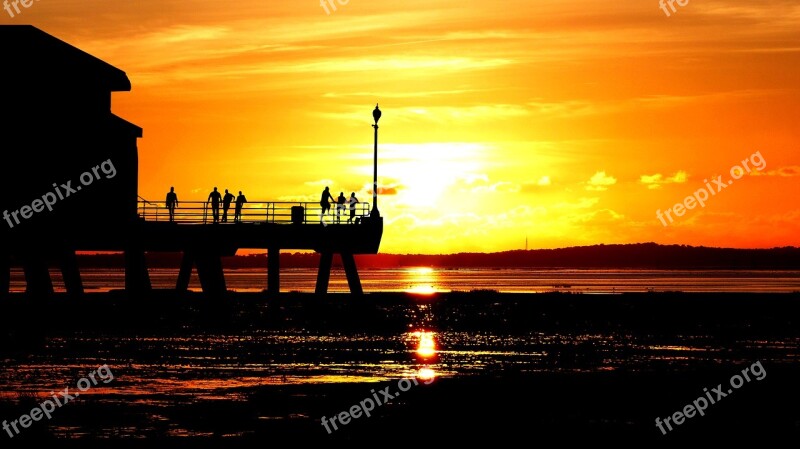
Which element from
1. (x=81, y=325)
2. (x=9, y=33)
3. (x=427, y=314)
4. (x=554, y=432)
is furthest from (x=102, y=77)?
(x=554, y=432)

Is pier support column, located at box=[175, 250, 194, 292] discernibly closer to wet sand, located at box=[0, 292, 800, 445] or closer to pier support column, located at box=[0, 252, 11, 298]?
wet sand, located at box=[0, 292, 800, 445]

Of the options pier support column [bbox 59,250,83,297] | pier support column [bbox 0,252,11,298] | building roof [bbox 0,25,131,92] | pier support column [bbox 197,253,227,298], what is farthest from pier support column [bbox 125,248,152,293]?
building roof [bbox 0,25,131,92]

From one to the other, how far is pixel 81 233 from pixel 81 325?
4653 millimetres

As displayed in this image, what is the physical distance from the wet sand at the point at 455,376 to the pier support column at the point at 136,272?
75cm

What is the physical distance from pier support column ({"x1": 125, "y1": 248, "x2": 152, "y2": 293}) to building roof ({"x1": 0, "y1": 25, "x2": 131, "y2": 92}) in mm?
8588

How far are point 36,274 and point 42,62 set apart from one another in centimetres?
1157

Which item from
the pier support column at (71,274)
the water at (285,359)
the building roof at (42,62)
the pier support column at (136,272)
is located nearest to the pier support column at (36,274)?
the pier support column at (71,274)

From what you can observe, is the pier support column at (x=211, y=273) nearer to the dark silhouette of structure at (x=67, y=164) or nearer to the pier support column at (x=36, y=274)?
the dark silhouette of structure at (x=67, y=164)

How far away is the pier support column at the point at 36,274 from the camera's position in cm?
5628

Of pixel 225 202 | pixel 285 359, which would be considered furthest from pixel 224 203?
pixel 285 359

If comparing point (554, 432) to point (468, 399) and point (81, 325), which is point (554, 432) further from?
point (81, 325)

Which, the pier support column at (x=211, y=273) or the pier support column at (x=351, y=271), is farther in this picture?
the pier support column at (x=351, y=271)

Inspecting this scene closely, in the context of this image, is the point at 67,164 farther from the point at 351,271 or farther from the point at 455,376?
the point at 455,376

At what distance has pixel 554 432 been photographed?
22.7 m
